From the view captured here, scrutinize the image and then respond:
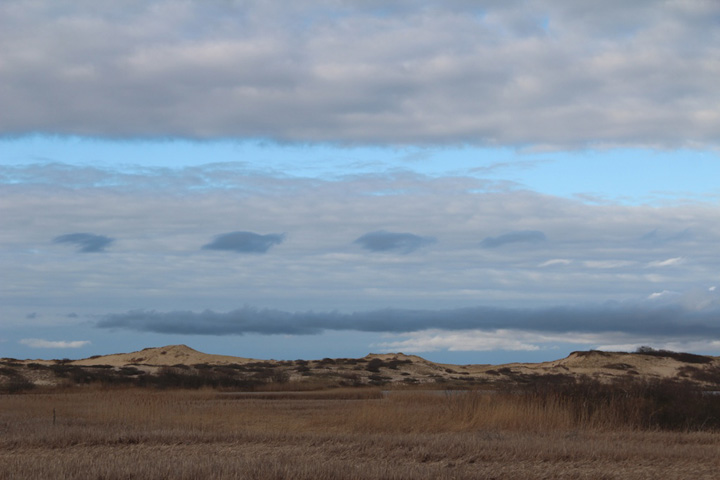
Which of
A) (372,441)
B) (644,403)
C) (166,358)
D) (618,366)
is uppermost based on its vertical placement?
(644,403)

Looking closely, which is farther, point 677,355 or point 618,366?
point 677,355

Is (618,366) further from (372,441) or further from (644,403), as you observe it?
(372,441)

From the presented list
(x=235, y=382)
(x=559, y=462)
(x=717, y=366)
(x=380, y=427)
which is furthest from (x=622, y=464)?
(x=717, y=366)

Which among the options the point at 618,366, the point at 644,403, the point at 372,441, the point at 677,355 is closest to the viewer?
the point at 372,441

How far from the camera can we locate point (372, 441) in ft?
54.4

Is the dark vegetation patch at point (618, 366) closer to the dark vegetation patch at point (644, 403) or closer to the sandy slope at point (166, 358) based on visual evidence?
the sandy slope at point (166, 358)

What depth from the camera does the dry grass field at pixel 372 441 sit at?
13039 millimetres

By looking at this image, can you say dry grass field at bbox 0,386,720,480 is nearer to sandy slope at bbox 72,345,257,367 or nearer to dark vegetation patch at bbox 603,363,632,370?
dark vegetation patch at bbox 603,363,632,370

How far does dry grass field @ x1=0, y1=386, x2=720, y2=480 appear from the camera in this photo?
42.8 ft

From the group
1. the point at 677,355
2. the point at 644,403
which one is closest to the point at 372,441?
the point at 644,403

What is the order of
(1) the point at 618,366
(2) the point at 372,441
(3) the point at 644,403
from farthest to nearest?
(1) the point at 618,366, (3) the point at 644,403, (2) the point at 372,441

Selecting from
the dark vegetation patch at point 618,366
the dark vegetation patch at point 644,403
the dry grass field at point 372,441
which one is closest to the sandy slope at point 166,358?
the dark vegetation patch at point 618,366

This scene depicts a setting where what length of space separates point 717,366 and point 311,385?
178ft

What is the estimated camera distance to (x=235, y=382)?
4650 cm
